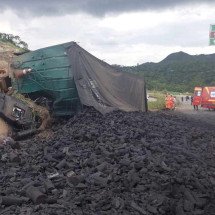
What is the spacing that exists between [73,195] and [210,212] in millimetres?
1910

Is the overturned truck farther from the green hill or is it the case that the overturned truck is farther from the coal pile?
the green hill

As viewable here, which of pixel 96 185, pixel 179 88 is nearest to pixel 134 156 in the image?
pixel 96 185

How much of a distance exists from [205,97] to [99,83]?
1608 centimetres

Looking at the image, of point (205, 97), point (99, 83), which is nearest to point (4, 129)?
point (99, 83)

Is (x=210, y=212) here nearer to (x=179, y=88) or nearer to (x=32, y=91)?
(x=32, y=91)

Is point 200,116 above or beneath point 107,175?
beneath

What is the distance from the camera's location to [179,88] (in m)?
55.9

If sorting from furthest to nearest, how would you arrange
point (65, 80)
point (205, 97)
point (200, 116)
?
1. point (205, 97)
2. point (200, 116)
3. point (65, 80)

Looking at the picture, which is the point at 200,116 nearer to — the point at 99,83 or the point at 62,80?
the point at 99,83

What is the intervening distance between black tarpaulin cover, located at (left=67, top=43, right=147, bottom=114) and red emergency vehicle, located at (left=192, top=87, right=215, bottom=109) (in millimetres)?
12803

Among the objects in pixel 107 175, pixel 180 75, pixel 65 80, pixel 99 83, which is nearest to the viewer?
pixel 107 175

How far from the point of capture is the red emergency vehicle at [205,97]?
2834 centimetres

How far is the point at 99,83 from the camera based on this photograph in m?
14.3

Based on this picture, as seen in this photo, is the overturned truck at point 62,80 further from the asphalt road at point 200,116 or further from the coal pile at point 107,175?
the asphalt road at point 200,116
